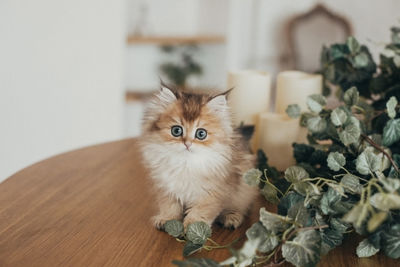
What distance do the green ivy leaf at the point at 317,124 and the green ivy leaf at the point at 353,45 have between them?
0.31 metres

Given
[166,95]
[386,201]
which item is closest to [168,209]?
[166,95]

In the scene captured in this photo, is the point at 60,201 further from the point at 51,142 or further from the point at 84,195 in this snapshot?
the point at 51,142

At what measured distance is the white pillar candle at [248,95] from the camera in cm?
129

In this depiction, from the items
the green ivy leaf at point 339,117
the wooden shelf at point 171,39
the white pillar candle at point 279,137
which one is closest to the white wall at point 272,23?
the wooden shelf at point 171,39

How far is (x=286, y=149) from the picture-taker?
122 cm

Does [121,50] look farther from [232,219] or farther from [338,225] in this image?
[338,225]

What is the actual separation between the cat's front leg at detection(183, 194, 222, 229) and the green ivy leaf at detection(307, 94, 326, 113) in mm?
319

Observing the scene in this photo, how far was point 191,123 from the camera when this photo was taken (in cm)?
85

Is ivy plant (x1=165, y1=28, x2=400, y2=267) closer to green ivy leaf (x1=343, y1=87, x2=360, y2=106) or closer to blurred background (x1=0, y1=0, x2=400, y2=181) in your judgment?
green ivy leaf (x1=343, y1=87, x2=360, y2=106)

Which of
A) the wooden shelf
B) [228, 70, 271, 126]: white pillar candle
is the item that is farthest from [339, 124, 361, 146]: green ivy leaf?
the wooden shelf

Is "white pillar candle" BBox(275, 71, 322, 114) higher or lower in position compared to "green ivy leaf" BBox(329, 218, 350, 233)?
higher

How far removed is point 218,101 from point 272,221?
27cm

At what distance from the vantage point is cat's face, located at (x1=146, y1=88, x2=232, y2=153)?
33.5 inches

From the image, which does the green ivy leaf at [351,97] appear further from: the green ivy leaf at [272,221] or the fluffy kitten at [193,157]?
the green ivy leaf at [272,221]
